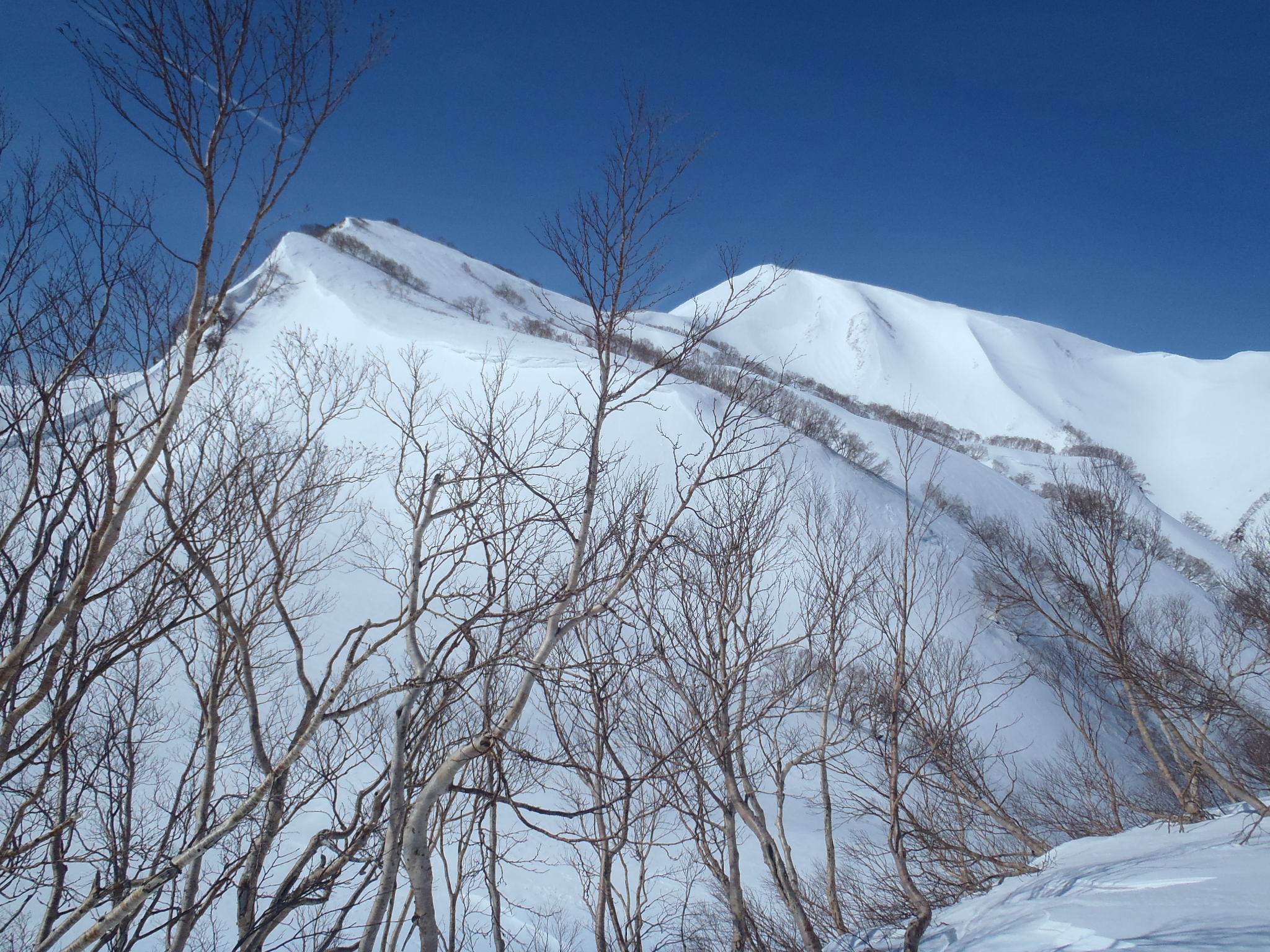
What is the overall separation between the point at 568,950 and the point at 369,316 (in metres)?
30.7

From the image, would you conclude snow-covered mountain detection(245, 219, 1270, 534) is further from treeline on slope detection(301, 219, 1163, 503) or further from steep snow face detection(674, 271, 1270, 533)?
treeline on slope detection(301, 219, 1163, 503)

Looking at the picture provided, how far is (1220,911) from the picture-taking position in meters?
3.15

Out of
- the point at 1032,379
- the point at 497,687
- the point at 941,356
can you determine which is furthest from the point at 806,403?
the point at 1032,379

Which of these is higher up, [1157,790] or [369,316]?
[369,316]

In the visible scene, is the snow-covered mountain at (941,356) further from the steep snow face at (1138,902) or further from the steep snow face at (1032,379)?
the steep snow face at (1138,902)

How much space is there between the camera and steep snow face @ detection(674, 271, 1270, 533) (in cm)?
6850

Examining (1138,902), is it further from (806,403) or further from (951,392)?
(951,392)

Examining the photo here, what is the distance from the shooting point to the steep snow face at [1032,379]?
6850 centimetres

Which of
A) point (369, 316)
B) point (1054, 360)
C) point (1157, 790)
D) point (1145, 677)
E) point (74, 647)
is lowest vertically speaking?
point (1157, 790)

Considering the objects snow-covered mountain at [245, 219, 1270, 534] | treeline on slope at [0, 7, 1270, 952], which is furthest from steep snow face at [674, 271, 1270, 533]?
treeline on slope at [0, 7, 1270, 952]

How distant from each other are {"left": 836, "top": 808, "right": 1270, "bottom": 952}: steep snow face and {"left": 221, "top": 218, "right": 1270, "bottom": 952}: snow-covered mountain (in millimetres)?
28

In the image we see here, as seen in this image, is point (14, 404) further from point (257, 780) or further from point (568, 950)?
point (568, 950)

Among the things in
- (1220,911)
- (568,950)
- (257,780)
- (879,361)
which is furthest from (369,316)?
(879,361)

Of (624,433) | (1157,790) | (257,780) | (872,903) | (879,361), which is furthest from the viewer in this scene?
(879,361)
